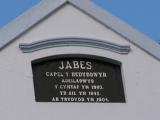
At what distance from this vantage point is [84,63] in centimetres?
2491

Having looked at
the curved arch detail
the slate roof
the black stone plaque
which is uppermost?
the slate roof

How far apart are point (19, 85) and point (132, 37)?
299cm

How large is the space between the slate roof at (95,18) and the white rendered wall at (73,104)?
0.39 ft

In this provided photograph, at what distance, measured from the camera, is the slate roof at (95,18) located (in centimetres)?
2483

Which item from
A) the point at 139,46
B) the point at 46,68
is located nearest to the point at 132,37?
the point at 139,46

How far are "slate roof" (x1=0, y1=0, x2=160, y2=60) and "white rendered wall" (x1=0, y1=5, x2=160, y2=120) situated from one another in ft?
0.39

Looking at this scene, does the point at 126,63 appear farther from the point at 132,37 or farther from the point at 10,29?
the point at 10,29

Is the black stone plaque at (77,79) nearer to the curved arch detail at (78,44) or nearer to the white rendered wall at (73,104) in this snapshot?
the white rendered wall at (73,104)

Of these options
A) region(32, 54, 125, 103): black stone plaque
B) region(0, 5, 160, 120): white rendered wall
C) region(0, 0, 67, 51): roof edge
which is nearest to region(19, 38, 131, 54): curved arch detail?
region(0, 5, 160, 120): white rendered wall

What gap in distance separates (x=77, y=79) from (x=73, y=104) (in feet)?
2.20

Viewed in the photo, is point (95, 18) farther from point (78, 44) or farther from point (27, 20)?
point (27, 20)

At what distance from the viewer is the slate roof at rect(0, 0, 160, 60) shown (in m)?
24.8

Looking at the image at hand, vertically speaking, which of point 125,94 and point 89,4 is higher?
point 89,4

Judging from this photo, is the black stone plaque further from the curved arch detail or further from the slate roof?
the slate roof
